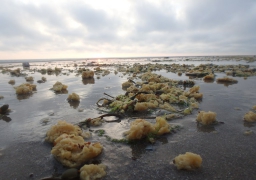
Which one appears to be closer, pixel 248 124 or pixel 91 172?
pixel 91 172

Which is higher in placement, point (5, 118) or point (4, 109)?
point (4, 109)

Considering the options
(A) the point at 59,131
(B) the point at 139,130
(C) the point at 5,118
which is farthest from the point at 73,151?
(C) the point at 5,118

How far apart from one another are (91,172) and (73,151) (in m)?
0.47

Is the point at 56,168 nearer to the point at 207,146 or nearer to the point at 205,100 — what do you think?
the point at 207,146

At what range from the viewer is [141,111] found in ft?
14.0

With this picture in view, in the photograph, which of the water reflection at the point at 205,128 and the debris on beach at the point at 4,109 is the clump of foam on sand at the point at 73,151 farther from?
the debris on beach at the point at 4,109

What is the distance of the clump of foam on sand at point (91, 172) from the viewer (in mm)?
1926

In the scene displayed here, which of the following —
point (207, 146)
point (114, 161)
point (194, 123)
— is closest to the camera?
point (114, 161)

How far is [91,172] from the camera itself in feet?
6.51

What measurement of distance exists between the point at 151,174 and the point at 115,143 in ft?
2.85

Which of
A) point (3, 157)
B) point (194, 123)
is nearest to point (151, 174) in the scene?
point (194, 123)

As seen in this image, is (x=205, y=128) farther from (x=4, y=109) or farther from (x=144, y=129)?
(x=4, y=109)

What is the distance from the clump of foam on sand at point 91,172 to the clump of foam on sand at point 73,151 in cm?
24

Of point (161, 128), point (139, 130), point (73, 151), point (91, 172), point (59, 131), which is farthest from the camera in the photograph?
point (161, 128)
